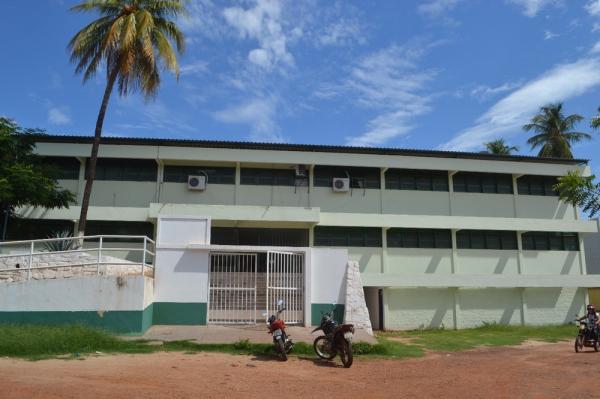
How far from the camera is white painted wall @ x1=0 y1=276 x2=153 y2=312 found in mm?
11391

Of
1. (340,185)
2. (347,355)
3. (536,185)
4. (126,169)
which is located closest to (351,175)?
(340,185)

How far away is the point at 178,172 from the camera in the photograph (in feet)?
67.8

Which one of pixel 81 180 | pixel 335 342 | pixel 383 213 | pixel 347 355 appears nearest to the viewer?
pixel 347 355

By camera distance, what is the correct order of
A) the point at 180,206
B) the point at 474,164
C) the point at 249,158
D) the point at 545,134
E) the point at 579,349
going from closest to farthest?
the point at 579,349 → the point at 180,206 → the point at 249,158 → the point at 474,164 → the point at 545,134

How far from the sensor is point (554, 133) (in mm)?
34594

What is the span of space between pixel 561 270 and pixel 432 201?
22.9ft

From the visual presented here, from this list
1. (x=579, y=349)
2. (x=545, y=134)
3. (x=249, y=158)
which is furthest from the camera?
(x=545, y=134)

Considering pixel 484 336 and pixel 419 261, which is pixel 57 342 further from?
pixel 419 261

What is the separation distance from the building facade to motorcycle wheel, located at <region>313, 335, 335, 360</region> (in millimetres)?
9101

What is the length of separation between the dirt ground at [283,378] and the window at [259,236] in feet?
34.9

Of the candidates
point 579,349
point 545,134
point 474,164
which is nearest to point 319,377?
point 579,349

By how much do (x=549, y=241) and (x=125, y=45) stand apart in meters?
20.1

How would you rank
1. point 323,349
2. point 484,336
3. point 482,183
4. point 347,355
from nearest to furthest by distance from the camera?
point 347,355, point 323,349, point 484,336, point 482,183

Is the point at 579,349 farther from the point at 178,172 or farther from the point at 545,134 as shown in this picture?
the point at 545,134
